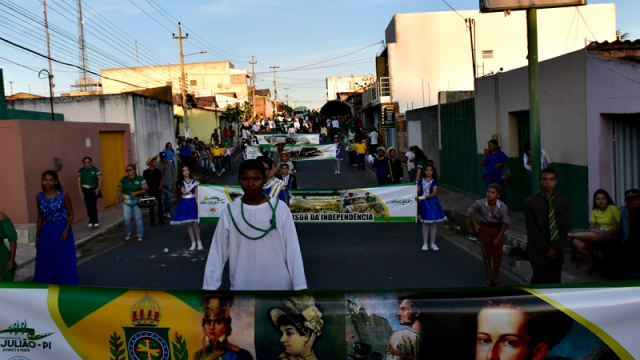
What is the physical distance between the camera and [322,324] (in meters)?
3.83

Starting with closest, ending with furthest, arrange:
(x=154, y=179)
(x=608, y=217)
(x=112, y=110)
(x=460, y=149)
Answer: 1. (x=608, y=217)
2. (x=154, y=179)
3. (x=460, y=149)
4. (x=112, y=110)

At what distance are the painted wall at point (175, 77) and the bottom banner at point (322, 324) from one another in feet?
215

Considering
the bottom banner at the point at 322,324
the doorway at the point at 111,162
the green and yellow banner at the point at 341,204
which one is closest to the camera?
the bottom banner at the point at 322,324

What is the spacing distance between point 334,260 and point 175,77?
6521 centimetres

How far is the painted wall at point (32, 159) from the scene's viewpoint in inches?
532

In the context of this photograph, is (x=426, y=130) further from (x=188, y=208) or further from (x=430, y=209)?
(x=188, y=208)

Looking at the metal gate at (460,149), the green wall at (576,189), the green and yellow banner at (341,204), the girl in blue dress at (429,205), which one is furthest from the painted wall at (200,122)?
the green wall at (576,189)

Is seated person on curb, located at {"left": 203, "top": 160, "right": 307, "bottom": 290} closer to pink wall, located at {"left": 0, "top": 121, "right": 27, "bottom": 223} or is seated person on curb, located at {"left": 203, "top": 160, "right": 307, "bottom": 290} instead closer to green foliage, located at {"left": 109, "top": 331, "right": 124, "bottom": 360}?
green foliage, located at {"left": 109, "top": 331, "right": 124, "bottom": 360}

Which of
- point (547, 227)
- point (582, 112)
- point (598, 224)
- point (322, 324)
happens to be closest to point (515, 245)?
point (598, 224)

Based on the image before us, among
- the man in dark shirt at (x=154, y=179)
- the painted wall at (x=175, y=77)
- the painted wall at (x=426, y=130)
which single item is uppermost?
the painted wall at (x=175, y=77)

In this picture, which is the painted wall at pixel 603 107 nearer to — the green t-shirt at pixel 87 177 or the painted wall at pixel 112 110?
the green t-shirt at pixel 87 177

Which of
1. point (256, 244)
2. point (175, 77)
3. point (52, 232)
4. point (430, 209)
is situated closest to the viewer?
Answer: point (256, 244)

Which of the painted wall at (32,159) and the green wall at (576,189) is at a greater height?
the painted wall at (32,159)

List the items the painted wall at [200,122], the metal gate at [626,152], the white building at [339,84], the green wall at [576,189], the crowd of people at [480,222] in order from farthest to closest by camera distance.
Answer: the white building at [339,84] → the painted wall at [200,122] → the green wall at [576,189] → the metal gate at [626,152] → the crowd of people at [480,222]
